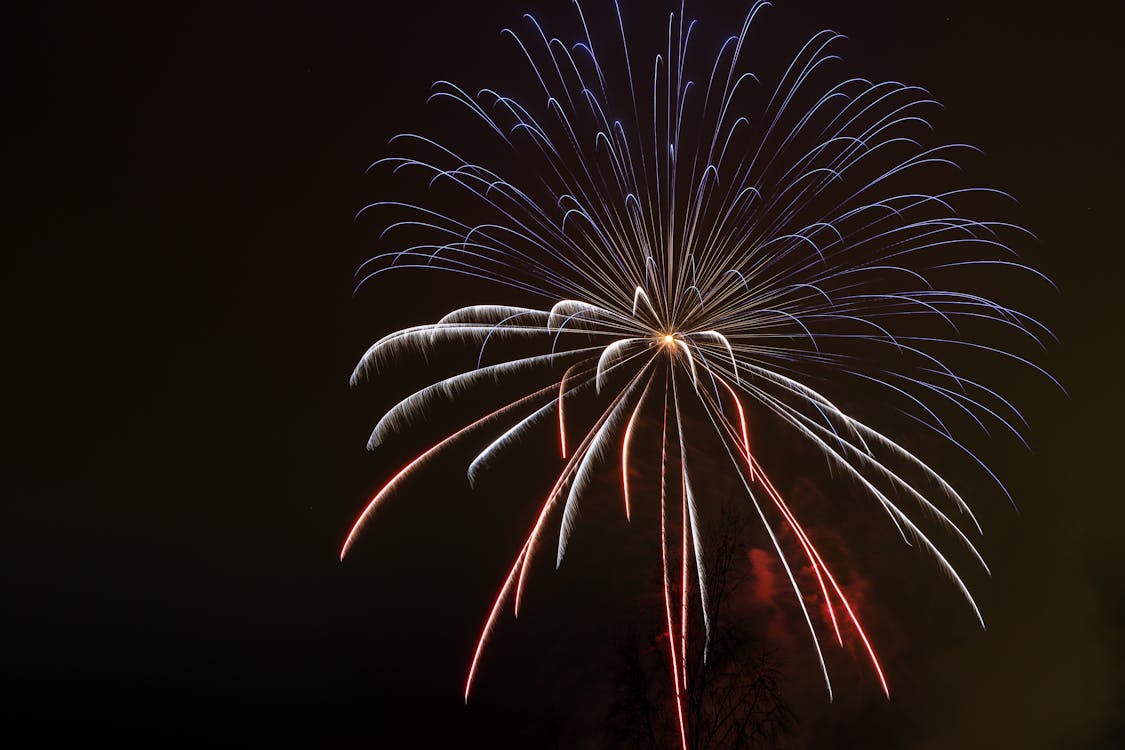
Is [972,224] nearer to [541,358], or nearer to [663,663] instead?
[541,358]

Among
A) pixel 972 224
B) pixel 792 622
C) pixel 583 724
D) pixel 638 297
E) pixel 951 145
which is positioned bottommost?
pixel 583 724

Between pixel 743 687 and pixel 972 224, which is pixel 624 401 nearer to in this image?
pixel 972 224

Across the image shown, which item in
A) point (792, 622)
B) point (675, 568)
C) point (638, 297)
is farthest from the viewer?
point (792, 622)

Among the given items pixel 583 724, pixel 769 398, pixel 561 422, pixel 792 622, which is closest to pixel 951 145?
pixel 769 398

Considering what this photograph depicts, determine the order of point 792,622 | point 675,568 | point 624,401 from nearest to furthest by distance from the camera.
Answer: point 624,401 → point 675,568 → point 792,622

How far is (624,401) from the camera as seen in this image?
17.9 m

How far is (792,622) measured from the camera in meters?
23.8

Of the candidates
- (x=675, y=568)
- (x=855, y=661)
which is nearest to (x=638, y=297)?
(x=675, y=568)

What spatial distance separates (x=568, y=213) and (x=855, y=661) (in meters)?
12.2

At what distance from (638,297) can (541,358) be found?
2643 millimetres

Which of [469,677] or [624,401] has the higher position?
[624,401]

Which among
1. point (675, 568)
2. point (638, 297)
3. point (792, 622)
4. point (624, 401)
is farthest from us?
point (792, 622)

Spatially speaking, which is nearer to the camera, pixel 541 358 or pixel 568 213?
pixel 568 213

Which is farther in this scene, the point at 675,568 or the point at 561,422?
the point at 675,568
